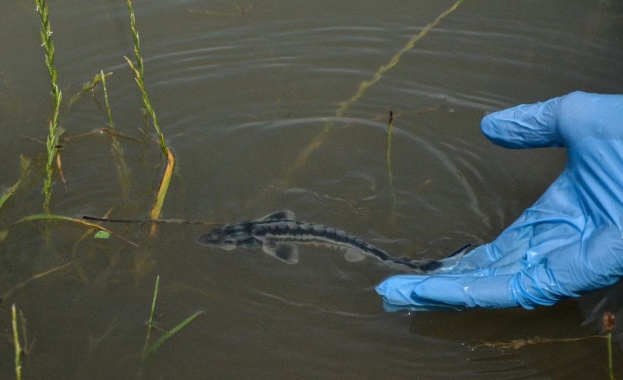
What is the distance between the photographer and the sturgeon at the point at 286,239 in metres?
4.71

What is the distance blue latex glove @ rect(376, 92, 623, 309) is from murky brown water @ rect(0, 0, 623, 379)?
545 millimetres

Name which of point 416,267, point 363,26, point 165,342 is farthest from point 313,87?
point 165,342

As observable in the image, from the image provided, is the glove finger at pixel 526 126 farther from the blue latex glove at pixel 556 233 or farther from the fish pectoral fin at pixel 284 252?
the fish pectoral fin at pixel 284 252

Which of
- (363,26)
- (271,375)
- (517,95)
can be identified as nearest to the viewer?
(271,375)

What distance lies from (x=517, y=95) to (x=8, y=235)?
150 inches

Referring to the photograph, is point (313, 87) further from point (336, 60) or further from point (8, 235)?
point (8, 235)

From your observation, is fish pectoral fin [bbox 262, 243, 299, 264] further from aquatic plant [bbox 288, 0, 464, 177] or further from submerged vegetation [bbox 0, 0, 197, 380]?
aquatic plant [bbox 288, 0, 464, 177]

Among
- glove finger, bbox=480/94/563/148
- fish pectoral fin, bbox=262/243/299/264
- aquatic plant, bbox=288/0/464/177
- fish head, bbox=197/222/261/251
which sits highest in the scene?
glove finger, bbox=480/94/563/148

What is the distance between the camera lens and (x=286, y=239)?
15.7 ft

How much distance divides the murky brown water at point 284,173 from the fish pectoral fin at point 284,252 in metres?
0.08

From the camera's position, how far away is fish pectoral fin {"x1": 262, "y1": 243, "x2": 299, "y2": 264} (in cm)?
482

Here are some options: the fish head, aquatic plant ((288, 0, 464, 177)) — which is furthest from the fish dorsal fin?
aquatic plant ((288, 0, 464, 177))

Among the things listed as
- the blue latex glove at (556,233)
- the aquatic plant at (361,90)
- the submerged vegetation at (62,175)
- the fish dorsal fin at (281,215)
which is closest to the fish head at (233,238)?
the fish dorsal fin at (281,215)

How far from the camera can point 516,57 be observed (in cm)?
645
